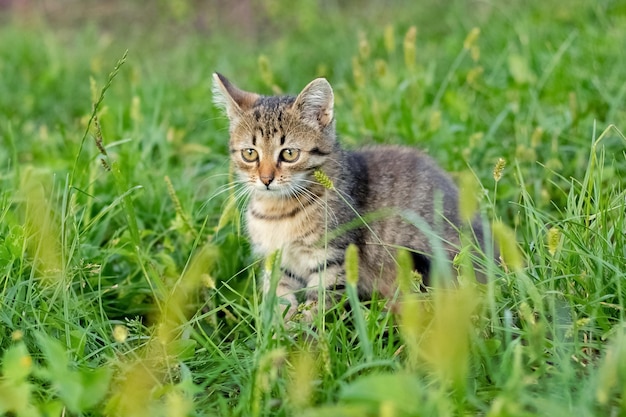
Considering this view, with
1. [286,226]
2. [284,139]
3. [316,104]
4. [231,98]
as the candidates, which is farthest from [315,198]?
[231,98]

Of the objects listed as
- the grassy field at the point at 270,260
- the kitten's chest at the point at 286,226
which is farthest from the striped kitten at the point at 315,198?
the grassy field at the point at 270,260

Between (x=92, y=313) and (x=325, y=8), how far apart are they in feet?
24.2

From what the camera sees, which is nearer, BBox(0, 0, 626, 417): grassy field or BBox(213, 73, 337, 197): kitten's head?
BBox(0, 0, 626, 417): grassy field

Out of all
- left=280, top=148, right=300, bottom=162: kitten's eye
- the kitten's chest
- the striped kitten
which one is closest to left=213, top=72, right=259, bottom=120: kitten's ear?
the striped kitten

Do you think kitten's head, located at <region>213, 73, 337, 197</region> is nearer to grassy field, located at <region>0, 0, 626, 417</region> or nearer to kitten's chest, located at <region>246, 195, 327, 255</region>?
kitten's chest, located at <region>246, 195, 327, 255</region>

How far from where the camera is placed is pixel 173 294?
10.3 ft

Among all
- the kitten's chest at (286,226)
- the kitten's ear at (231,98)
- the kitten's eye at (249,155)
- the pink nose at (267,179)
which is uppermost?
the kitten's ear at (231,98)

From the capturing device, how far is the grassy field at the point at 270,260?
7.90 feet

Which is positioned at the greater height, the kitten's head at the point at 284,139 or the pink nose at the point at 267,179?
the kitten's head at the point at 284,139

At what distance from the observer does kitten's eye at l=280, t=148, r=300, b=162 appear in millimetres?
3805

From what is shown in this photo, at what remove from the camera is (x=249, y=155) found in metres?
3.90

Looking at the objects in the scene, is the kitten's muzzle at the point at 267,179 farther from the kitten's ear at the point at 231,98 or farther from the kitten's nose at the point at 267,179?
the kitten's ear at the point at 231,98

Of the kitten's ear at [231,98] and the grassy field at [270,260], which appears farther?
the kitten's ear at [231,98]

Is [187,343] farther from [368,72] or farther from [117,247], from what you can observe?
[368,72]
